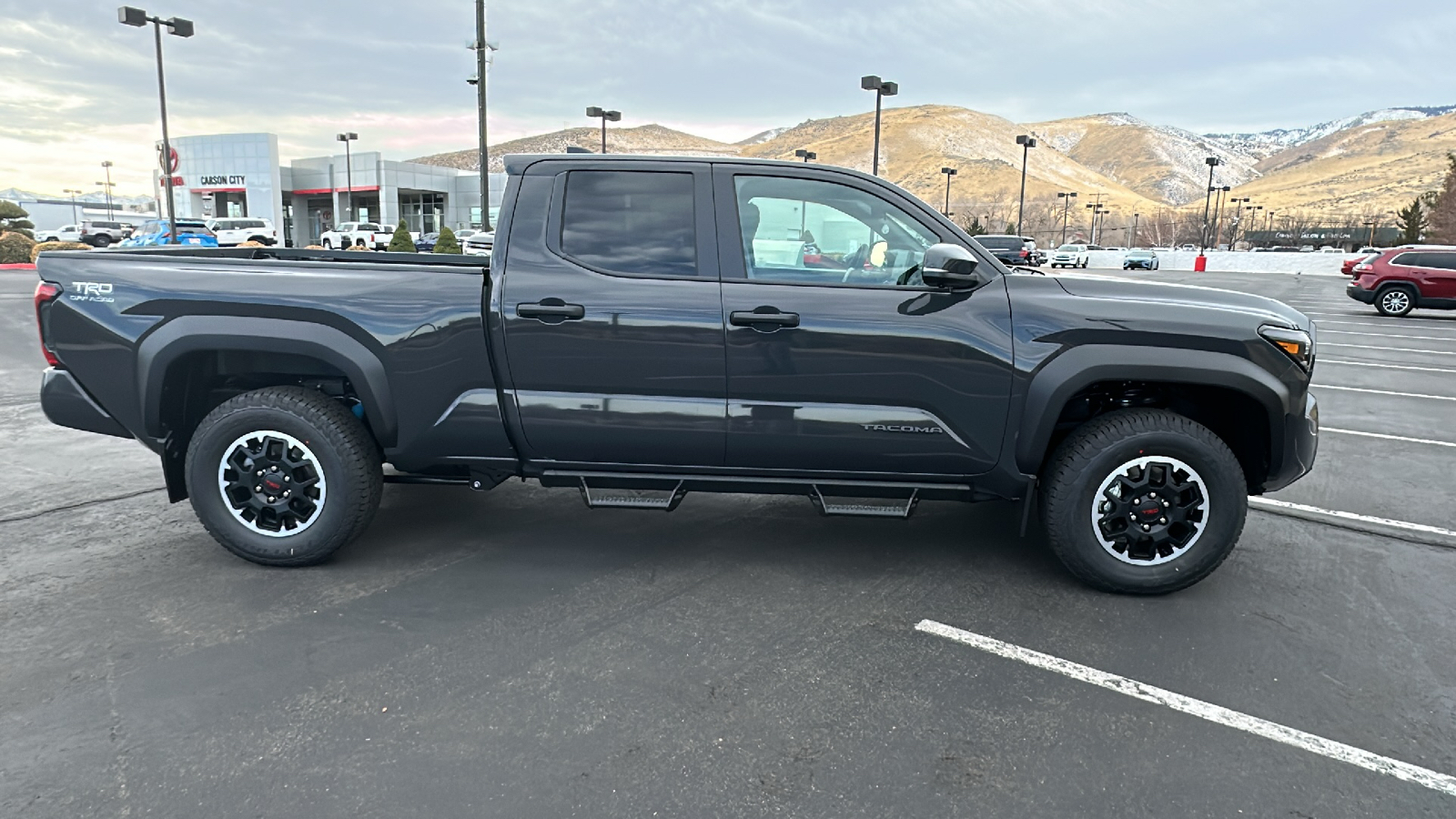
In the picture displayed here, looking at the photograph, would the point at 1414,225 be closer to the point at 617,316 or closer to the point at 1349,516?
the point at 1349,516

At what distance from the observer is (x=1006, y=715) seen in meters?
2.98

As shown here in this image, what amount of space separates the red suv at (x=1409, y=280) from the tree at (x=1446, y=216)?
2991 centimetres

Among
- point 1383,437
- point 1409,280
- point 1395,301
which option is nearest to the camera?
point 1383,437

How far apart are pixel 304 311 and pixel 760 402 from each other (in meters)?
2.09

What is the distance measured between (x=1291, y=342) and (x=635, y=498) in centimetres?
302

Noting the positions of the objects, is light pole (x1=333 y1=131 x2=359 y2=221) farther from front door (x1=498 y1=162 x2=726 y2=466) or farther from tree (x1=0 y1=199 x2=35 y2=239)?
front door (x1=498 y1=162 x2=726 y2=466)

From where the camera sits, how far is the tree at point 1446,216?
1720 inches

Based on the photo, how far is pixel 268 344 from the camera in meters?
3.94

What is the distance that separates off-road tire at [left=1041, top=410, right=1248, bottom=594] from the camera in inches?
152

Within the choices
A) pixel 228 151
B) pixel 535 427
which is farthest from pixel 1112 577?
pixel 228 151

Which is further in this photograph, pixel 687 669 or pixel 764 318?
pixel 764 318

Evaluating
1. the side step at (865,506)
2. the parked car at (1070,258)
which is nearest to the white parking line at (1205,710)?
the side step at (865,506)

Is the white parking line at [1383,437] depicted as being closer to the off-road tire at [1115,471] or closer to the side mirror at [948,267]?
the off-road tire at [1115,471]

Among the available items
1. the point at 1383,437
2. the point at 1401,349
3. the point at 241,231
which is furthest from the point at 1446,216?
the point at 241,231
